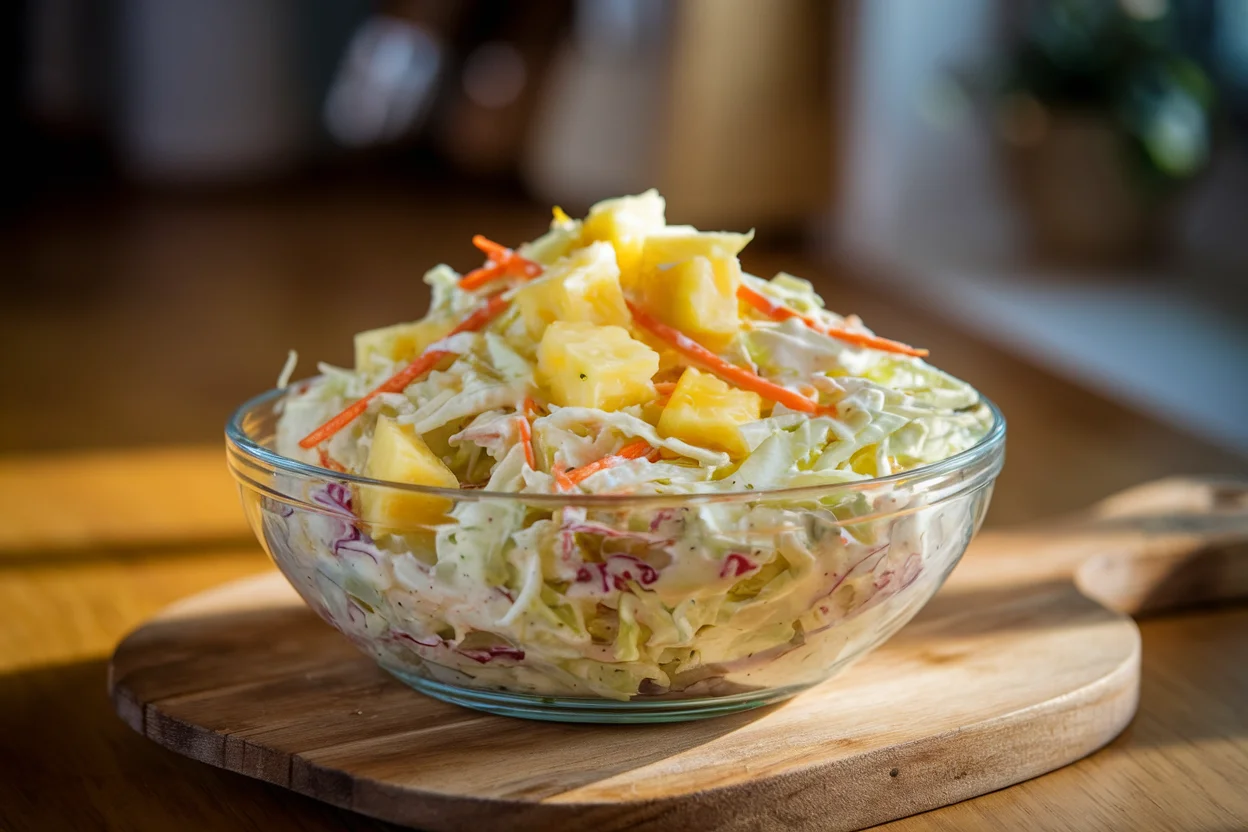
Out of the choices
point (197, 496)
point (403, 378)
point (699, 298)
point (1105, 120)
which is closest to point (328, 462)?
point (403, 378)

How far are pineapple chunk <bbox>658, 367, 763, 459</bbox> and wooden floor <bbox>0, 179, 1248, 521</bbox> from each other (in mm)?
795

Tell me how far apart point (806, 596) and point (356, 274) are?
2.69 m

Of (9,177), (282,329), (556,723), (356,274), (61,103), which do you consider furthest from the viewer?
(61,103)

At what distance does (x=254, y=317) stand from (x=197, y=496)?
1.29m

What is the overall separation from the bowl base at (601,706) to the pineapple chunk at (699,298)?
0.24 meters

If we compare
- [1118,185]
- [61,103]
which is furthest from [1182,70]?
[61,103]

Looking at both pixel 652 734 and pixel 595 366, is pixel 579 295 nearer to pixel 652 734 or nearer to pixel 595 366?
pixel 595 366

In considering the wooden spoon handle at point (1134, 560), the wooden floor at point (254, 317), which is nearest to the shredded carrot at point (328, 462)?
the wooden spoon handle at point (1134, 560)

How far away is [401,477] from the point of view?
0.86 meters

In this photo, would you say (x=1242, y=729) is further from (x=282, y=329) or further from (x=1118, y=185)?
(x=1118, y=185)

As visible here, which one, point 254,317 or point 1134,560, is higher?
point 1134,560

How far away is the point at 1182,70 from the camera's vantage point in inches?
122

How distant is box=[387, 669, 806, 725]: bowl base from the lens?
2.94 ft

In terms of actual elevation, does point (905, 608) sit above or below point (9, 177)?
above
